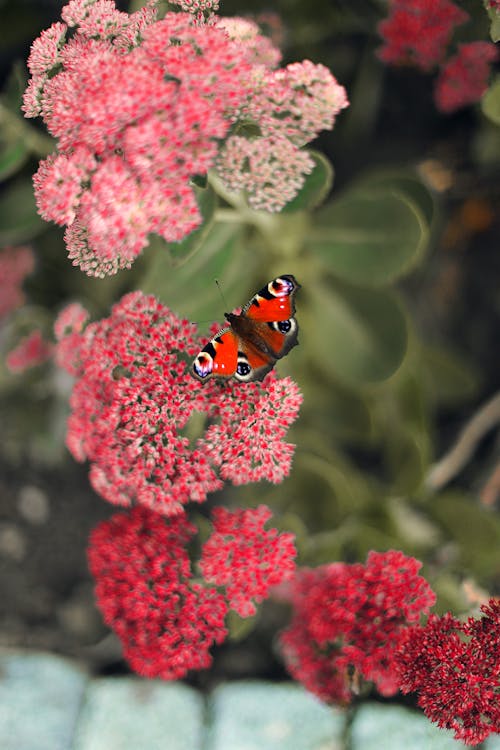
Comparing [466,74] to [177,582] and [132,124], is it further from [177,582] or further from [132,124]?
[177,582]

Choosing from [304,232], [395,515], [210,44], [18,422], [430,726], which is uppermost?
[210,44]

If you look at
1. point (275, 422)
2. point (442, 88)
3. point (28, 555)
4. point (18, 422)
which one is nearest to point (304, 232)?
point (442, 88)

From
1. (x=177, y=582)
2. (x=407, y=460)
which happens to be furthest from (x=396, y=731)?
(x=407, y=460)

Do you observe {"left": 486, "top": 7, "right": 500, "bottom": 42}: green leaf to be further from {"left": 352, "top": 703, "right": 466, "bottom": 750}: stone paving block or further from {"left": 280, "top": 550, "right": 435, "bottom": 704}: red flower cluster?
{"left": 352, "top": 703, "right": 466, "bottom": 750}: stone paving block

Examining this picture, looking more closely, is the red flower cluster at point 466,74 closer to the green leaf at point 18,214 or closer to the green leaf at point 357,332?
the green leaf at point 357,332

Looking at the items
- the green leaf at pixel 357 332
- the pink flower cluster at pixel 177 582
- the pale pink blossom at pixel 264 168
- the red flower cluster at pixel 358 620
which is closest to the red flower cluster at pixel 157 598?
the pink flower cluster at pixel 177 582

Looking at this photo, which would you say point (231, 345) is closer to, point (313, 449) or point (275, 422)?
point (275, 422)

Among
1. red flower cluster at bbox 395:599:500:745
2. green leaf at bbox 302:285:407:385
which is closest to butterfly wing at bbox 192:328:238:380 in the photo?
red flower cluster at bbox 395:599:500:745
